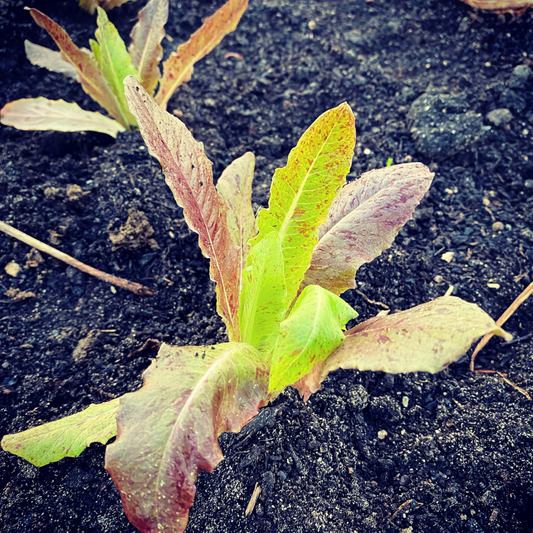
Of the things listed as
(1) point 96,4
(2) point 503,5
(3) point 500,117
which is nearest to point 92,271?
(1) point 96,4

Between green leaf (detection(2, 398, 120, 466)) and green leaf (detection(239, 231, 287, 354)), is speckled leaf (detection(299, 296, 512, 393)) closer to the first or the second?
green leaf (detection(239, 231, 287, 354))

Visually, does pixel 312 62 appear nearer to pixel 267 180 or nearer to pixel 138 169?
pixel 267 180

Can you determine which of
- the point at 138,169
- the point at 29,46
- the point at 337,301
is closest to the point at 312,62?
the point at 138,169

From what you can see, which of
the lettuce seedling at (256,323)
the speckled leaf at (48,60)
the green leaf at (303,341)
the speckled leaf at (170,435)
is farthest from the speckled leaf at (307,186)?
the speckled leaf at (48,60)

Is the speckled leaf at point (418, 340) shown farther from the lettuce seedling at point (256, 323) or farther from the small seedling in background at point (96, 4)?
the small seedling in background at point (96, 4)

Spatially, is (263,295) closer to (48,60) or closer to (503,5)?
(48,60)

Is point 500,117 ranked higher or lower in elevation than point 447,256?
higher

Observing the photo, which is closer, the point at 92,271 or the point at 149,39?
the point at 92,271
